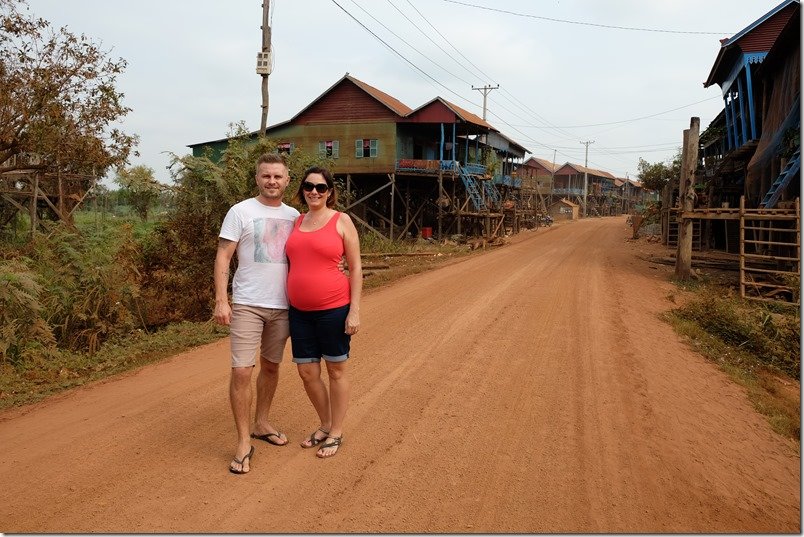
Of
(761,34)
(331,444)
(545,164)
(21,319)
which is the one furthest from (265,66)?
(545,164)

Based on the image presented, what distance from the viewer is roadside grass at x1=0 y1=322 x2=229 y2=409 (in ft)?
20.0

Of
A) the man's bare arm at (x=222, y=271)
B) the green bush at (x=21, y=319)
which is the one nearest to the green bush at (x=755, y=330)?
the man's bare arm at (x=222, y=271)

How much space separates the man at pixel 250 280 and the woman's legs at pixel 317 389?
14.3 inches

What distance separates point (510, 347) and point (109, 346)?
6038 millimetres

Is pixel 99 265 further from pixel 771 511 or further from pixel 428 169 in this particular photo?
pixel 428 169

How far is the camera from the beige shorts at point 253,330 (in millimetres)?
3543

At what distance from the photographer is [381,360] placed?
628 cm

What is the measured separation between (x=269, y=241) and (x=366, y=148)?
25.6 metres

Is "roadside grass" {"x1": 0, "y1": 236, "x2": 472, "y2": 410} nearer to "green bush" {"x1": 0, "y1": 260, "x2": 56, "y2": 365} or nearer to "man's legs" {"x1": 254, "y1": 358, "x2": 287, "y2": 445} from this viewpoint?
"green bush" {"x1": 0, "y1": 260, "x2": 56, "y2": 365}

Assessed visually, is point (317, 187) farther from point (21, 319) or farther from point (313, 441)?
point (21, 319)

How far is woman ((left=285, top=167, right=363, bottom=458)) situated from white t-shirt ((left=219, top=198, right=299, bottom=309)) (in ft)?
0.28

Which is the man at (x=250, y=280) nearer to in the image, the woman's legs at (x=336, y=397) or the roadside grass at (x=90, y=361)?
the woman's legs at (x=336, y=397)

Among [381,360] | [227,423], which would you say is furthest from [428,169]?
[227,423]

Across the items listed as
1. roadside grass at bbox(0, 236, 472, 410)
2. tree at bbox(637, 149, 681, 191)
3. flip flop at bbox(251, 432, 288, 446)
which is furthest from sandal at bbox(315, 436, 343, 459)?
tree at bbox(637, 149, 681, 191)
